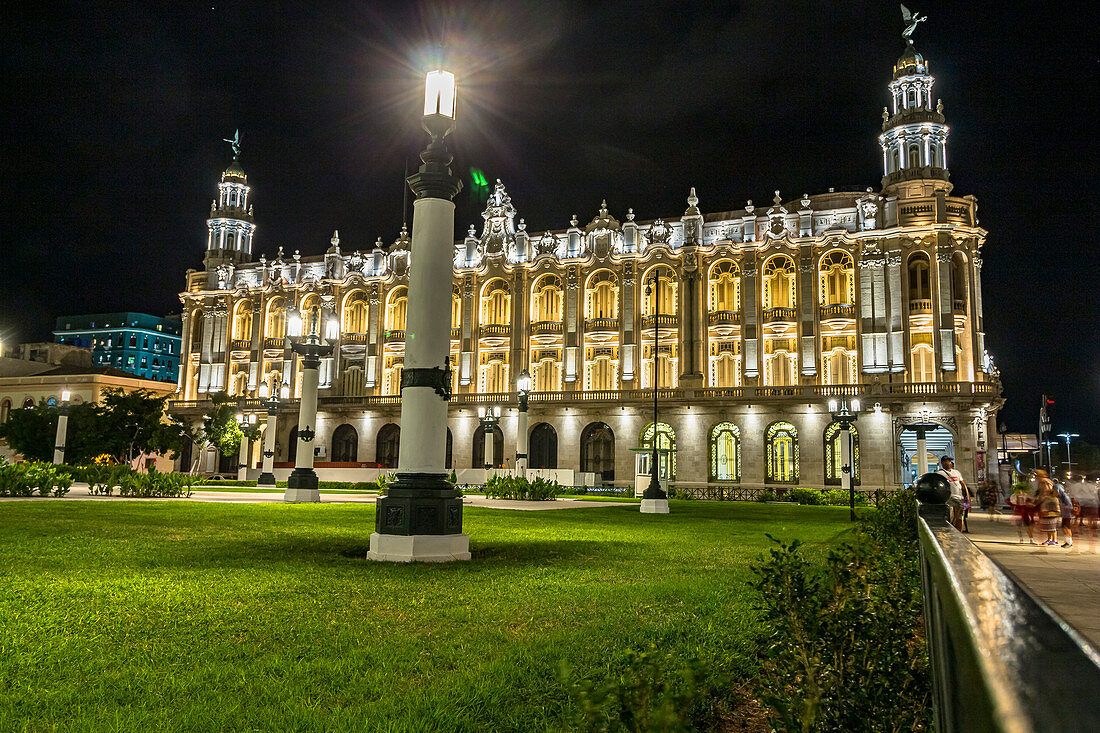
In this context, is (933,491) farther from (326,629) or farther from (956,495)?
(956,495)

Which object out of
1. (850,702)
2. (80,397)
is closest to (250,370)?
(80,397)

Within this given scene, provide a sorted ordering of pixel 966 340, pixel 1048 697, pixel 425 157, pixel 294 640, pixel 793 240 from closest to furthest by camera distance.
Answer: pixel 1048 697 < pixel 294 640 < pixel 425 157 < pixel 966 340 < pixel 793 240

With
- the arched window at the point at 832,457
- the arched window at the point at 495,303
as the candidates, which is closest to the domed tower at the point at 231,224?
the arched window at the point at 495,303

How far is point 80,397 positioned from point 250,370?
77.2 ft

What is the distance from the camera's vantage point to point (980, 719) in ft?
2.98

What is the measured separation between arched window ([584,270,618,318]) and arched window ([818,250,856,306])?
13.0 meters

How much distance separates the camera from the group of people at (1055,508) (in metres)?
17.2

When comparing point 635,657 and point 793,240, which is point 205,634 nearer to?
point 635,657

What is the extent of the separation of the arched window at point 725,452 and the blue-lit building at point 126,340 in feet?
346

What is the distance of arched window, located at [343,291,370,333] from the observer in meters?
60.2

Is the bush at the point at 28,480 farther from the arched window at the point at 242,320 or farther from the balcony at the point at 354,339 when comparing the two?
the arched window at the point at 242,320

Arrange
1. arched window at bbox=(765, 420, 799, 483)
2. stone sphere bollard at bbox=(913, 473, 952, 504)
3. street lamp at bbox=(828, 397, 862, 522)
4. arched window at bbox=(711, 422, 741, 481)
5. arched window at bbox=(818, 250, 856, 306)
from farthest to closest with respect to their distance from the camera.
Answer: arched window at bbox=(711, 422, 741, 481), arched window at bbox=(818, 250, 856, 306), arched window at bbox=(765, 420, 799, 483), street lamp at bbox=(828, 397, 862, 522), stone sphere bollard at bbox=(913, 473, 952, 504)

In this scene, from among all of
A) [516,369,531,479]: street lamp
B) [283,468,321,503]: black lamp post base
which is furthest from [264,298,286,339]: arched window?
[283,468,321,503]: black lamp post base

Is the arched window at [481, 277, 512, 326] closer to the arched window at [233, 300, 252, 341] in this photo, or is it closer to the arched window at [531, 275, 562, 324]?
the arched window at [531, 275, 562, 324]
